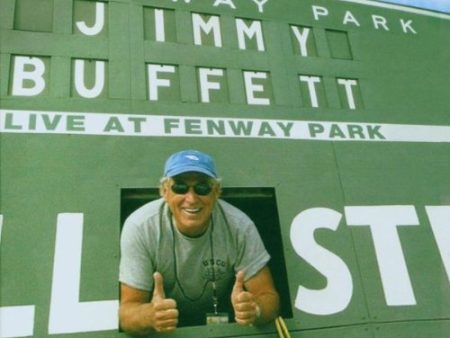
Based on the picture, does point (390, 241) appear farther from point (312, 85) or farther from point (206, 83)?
point (206, 83)

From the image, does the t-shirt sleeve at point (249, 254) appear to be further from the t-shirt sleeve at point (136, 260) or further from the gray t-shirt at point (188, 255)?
the t-shirt sleeve at point (136, 260)

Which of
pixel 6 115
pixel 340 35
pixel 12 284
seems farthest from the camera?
Answer: pixel 340 35

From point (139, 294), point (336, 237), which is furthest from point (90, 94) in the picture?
point (336, 237)

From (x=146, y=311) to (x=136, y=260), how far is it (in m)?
0.34

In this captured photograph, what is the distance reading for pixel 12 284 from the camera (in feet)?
8.41

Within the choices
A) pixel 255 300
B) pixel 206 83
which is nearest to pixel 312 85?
pixel 206 83

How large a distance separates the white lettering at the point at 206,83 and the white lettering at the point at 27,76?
3.52 ft

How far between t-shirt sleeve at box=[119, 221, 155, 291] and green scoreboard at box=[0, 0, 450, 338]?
9cm

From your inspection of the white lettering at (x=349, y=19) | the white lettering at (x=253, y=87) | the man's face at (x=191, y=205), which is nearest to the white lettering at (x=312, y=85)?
the white lettering at (x=253, y=87)

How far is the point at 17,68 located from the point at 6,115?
36cm

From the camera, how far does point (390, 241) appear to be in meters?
3.18

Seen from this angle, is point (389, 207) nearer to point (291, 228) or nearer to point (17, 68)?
point (291, 228)

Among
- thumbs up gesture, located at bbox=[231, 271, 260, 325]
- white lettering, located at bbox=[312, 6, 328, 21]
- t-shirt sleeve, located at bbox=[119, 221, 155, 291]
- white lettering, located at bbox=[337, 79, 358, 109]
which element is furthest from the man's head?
white lettering, located at bbox=[312, 6, 328, 21]

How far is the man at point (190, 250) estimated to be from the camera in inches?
104
